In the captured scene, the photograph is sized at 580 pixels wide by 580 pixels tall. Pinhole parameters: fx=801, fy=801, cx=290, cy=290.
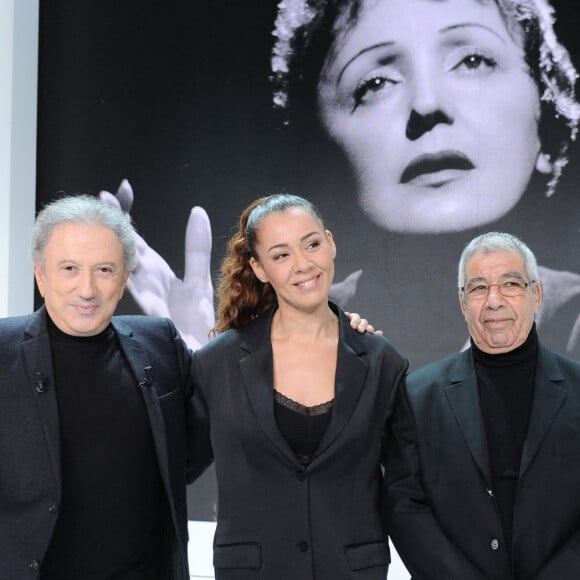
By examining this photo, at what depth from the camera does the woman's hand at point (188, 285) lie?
5203 millimetres

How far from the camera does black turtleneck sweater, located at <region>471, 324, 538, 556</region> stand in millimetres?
2574

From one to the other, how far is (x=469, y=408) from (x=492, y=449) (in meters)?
0.15

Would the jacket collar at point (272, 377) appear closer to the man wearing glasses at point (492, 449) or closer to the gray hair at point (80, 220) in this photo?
the man wearing glasses at point (492, 449)

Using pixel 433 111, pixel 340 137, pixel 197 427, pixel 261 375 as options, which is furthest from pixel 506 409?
pixel 340 137

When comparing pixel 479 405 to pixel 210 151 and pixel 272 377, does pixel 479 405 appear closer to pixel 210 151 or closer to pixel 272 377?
pixel 272 377

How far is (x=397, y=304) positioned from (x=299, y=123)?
130 cm

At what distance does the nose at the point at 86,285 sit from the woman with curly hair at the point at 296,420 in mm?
513

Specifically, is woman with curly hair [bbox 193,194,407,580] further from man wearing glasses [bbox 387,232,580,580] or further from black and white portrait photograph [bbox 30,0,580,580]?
black and white portrait photograph [bbox 30,0,580,580]

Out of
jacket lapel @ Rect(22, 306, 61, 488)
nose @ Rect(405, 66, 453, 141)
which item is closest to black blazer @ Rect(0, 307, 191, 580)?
jacket lapel @ Rect(22, 306, 61, 488)

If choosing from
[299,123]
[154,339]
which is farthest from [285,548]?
[299,123]

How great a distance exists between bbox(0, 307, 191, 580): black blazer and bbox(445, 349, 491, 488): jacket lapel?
3.04 ft

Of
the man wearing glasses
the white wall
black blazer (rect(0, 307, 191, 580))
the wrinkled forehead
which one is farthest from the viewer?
the white wall

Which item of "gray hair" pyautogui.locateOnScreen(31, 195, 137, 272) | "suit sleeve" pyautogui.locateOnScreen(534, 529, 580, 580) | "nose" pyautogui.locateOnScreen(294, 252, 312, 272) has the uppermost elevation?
"gray hair" pyautogui.locateOnScreen(31, 195, 137, 272)

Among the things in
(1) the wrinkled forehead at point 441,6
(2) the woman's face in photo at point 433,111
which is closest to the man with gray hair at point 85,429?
(2) the woman's face in photo at point 433,111
